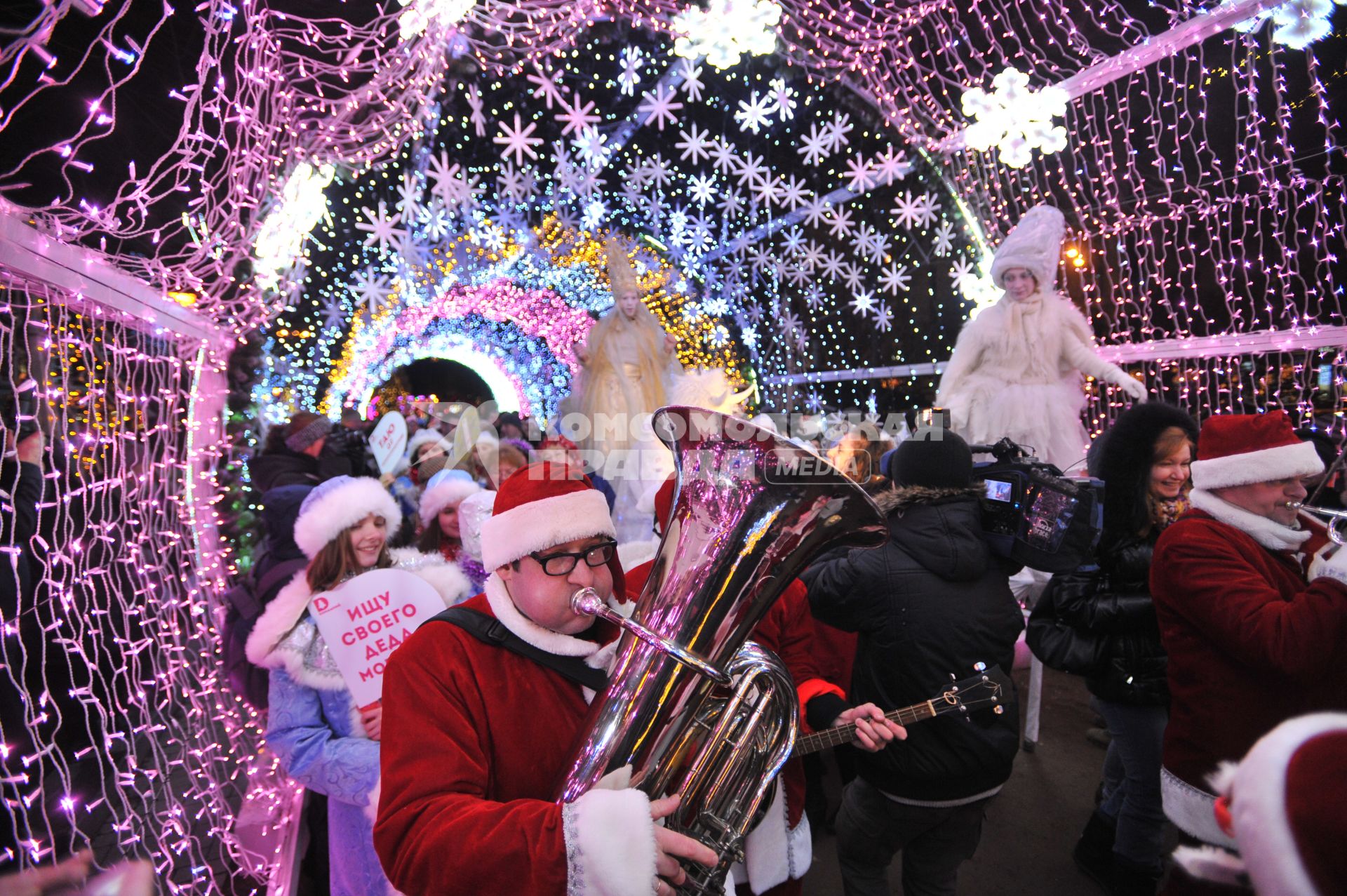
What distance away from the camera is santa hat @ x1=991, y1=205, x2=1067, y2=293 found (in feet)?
14.2

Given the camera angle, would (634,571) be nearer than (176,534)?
Yes

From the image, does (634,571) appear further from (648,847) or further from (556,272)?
(556,272)

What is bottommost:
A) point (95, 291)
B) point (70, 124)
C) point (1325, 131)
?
point (95, 291)

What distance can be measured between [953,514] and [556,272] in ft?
23.7

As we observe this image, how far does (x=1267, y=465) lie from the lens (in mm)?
2041

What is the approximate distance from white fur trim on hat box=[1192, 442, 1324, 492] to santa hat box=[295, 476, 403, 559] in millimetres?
2793

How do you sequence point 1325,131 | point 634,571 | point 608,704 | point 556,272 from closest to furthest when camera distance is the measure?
1. point 608,704
2. point 634,571
3. point 1325,131
4. point 556,272

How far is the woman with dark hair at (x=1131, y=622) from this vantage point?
8.00ft

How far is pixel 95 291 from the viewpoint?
6.70 ft

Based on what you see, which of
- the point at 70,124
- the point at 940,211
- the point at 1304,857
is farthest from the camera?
the point at 940,211

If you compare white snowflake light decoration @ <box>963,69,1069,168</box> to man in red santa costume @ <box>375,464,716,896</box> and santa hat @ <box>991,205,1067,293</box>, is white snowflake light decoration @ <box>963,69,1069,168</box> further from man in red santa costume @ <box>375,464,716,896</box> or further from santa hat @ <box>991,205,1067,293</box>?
man in red santa costume @ <box>375,464,716,896</box>

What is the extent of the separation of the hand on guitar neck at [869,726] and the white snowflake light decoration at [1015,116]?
464 cm

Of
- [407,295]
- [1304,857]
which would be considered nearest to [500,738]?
[1304,857]

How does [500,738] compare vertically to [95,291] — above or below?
below
